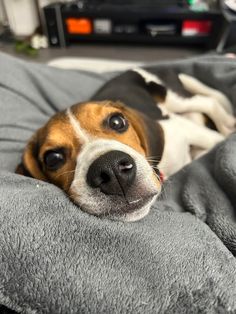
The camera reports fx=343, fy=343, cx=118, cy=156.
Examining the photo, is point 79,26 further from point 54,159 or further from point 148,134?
point 54,159

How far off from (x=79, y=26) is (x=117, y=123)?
127 inches

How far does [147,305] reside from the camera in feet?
3.24

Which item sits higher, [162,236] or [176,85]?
[162,236]

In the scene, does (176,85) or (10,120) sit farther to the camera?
(176,85)

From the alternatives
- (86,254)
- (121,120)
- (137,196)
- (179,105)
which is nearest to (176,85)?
(179,105)

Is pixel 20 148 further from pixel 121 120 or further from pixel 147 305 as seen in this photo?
pixel 147 305

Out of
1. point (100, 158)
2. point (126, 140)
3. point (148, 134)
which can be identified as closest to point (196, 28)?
point (148, 134)

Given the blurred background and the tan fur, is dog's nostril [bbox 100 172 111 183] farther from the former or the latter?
the blurred background

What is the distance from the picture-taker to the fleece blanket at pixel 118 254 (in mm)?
981

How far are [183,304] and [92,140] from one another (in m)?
0.76

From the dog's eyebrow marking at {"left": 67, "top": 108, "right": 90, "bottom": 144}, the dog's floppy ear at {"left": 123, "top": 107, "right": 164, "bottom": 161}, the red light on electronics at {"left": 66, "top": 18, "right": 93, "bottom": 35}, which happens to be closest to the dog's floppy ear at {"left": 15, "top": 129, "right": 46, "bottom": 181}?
the dog's eyebrow marking at {"left": 67, "top": 108, "right": 90, "bottom": 144}

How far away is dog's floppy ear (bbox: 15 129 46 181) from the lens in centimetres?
165

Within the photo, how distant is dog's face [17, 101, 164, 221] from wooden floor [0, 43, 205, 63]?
2656mm

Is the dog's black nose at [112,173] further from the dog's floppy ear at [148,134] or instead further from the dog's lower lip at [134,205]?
the dog's floppy ear at [148,134]
